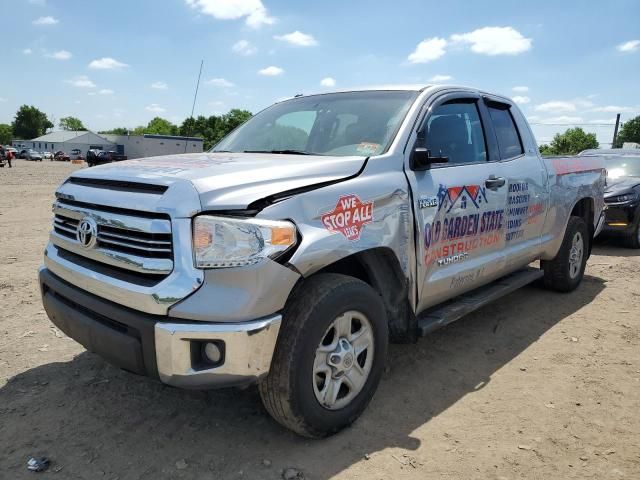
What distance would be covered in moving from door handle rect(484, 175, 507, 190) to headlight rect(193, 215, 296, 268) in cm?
209

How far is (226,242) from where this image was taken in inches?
87.4

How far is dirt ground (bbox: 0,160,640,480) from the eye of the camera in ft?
8.13

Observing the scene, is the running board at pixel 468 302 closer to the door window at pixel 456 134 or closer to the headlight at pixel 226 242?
the door window at pixel 456 134

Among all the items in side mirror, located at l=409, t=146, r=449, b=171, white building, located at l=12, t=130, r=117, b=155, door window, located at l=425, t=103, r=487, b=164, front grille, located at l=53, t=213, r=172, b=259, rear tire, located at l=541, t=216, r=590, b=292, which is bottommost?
rear tire, located at l=541, t=216, r=590, b=292

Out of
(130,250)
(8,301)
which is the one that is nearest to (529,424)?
(130,250)

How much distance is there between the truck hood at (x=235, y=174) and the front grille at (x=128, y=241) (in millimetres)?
185

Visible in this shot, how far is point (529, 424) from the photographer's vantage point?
9.46ft

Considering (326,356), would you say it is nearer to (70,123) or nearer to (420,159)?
(420,159)

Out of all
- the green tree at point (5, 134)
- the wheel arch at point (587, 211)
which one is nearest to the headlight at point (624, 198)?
the wheel arch at point (587, 211)

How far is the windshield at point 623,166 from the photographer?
898cm

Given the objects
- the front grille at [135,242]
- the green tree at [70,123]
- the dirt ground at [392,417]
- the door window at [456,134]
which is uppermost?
the green tree at [70,123]

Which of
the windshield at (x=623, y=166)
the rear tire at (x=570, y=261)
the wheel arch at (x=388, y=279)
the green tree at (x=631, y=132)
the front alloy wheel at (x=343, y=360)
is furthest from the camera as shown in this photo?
the green tree at (x=631, y=132)

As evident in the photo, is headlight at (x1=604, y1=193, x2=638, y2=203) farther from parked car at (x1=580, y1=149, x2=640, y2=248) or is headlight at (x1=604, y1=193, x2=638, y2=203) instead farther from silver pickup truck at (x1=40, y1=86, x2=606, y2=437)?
silver pickup truck at (x1=40, y1=86, x2=606, y2=437)

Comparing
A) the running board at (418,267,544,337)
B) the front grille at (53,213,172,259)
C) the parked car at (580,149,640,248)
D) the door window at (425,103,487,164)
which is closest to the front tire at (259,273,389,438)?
the running board at (418,267,544,337)
